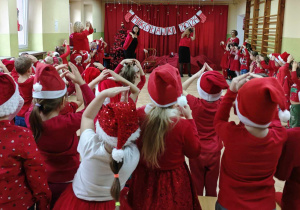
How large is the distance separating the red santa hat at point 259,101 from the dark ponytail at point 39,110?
100 cm

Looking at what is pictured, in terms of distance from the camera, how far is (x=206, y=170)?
2.20m

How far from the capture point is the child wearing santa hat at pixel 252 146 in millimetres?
1342

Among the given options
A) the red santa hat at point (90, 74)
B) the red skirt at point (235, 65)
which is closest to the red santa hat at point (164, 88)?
the red santa hat at point (90, 74)

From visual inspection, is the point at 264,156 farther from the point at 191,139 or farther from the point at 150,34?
the point at 150,34

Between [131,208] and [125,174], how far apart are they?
31 cm

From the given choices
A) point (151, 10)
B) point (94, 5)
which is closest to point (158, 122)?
point (94, 5)

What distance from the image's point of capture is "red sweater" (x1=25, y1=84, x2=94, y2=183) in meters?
1.71

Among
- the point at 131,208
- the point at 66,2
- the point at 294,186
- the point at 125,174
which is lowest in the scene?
the point at 131,208

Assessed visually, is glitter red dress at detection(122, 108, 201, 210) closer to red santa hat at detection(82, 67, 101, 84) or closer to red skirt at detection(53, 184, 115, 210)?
red skirt at detection(53, 184, 115, 210)

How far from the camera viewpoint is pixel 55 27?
7414mm

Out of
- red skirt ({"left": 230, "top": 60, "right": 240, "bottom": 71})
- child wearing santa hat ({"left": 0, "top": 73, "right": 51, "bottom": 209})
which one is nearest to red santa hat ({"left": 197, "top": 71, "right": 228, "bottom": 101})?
child wearing santa hat ({"left": 0, "top": 73, "right": 51, "bottom": 209})

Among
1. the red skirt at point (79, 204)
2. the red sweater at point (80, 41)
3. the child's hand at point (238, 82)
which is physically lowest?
the red skirt at point (79, 204)

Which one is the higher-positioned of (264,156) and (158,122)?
(158,122)

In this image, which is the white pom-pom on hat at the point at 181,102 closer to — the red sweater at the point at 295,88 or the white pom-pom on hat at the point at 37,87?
the white pom-pom on hat at the point at 37,87
